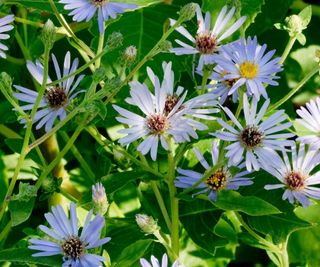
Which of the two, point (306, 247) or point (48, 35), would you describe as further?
point (306, 247)

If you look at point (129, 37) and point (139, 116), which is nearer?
point (139, 116)

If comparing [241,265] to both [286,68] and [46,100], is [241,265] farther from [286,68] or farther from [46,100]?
[46,100]

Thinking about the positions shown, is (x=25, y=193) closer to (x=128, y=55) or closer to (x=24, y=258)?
(x=24, y=258)

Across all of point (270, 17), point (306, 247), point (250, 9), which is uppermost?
point (270, 17)

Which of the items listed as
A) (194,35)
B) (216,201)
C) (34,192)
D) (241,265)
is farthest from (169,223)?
(241,265)

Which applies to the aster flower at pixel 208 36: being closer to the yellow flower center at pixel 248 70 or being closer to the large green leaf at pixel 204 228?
the yellow flower center at pixel 248 70

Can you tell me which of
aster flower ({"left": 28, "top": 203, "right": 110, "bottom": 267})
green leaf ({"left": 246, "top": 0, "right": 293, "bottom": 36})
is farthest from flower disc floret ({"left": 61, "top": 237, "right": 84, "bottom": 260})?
green leaf ({"left": 246, "top": 0, "right": 293, "bottom": 36})

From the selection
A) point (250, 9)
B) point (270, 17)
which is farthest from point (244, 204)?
point (270, 17)
